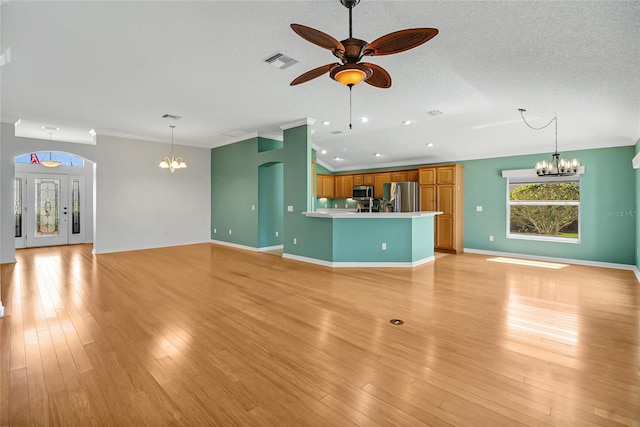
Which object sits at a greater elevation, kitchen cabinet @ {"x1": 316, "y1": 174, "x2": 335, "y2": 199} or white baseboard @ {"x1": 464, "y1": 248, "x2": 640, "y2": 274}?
kitchen cabinet @ {"x1": 316, "y1": 174, "x2": 335, "y2": 199}

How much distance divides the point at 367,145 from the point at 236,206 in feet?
12.7

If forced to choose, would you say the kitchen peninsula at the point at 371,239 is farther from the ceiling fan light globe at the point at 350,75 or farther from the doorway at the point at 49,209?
the doorway at the point at 49,209

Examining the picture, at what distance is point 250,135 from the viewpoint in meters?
7.54

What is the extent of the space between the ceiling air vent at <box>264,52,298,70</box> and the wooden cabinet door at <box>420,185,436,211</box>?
18.1 ft

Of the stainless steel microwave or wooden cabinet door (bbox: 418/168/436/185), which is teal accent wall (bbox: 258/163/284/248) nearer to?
the stainless steel microwave

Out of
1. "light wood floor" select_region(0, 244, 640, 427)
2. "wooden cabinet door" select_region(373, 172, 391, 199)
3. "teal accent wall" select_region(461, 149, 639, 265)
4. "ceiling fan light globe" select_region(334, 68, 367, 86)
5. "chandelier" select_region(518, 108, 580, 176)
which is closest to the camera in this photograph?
"light wood floor" select_region(0, 244, 640, 427)

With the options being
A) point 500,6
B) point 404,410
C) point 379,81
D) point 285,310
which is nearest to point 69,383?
point 285,310

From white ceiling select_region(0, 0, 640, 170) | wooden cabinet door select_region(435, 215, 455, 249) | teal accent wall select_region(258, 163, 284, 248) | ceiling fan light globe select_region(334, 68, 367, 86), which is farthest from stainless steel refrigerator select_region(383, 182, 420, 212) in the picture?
ceiling fan light globe select_region(334, 68, 367, 86)

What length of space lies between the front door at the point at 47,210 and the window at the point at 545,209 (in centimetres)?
1173

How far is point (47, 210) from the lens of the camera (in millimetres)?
8328

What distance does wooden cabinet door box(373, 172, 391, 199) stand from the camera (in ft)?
30.2

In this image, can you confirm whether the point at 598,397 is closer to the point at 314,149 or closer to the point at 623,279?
the point at 623,279

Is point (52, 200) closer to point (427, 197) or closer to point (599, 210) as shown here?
point (427, 197)

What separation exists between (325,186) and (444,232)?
13.7ft
